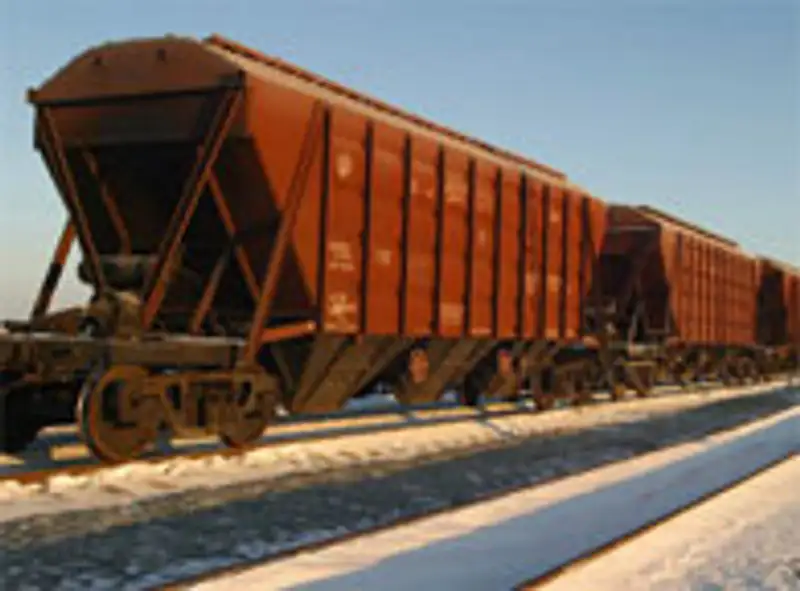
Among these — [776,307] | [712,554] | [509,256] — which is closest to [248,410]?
[712,554]

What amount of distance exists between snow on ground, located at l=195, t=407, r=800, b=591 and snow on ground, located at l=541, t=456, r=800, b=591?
0.17 m

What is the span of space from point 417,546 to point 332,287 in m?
5.31

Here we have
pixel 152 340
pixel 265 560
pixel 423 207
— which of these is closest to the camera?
pixel 265 560

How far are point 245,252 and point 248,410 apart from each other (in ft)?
6.24

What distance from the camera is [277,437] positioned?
1177 cm

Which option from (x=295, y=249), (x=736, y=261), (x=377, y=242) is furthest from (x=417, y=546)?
(x=736, y=261)

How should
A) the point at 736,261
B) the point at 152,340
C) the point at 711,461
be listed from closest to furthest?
the point at 152,340
the point at 711,461
the point at 736,261

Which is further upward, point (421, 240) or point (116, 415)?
point (421, 240)

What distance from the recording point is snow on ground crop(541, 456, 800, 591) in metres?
5.32

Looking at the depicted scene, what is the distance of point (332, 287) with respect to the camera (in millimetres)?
11133

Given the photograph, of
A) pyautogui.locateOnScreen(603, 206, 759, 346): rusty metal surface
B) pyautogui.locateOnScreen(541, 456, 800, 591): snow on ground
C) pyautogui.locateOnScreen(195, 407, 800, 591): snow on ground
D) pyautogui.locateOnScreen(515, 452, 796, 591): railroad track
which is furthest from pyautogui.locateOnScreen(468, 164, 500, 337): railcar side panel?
pyautogui.locateOnScreen(603, 206, 759, 346): rusty metal surface

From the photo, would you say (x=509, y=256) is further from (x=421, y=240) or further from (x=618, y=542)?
(x=618, y=542)

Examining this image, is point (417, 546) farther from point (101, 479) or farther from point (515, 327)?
point (515, 327)

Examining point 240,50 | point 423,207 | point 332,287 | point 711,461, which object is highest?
point 240,50
